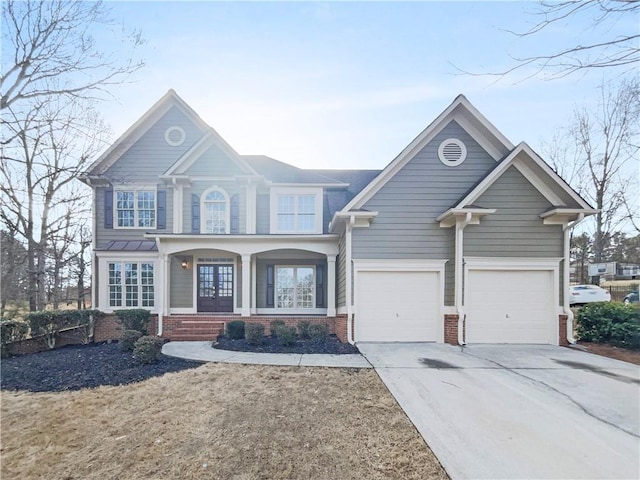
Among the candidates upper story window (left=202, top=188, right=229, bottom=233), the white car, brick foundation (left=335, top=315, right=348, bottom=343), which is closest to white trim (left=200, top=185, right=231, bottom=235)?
upper story window (left=202, top=188, right=229, bottom=233)

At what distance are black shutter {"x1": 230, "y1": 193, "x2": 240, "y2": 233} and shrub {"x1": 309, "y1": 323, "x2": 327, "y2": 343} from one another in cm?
470

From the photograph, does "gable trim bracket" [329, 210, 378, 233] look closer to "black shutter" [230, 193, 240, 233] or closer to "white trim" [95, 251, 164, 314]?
"black shutter" [230, 193, 240, 233]

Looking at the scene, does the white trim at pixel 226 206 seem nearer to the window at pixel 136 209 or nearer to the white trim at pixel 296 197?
the white trim at pixel 296 197

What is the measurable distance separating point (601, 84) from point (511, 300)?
5.50m

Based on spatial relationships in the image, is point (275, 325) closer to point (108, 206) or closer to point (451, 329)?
point (451, 329)

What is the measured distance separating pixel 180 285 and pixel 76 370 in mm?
4841

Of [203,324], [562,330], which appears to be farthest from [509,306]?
[203,324]

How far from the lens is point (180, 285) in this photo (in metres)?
11.7

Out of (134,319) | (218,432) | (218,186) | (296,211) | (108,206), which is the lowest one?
(134,319)

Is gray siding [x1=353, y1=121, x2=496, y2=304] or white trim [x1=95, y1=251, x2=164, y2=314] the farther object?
white trim [x1=95, y1=251, x2=164, y2=314]

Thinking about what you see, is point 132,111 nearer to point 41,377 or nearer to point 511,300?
point 41,377

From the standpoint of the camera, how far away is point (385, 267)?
9.02 meters

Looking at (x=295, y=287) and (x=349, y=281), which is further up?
(x=349, y=281)

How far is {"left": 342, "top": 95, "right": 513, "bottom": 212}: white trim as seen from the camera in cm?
899
